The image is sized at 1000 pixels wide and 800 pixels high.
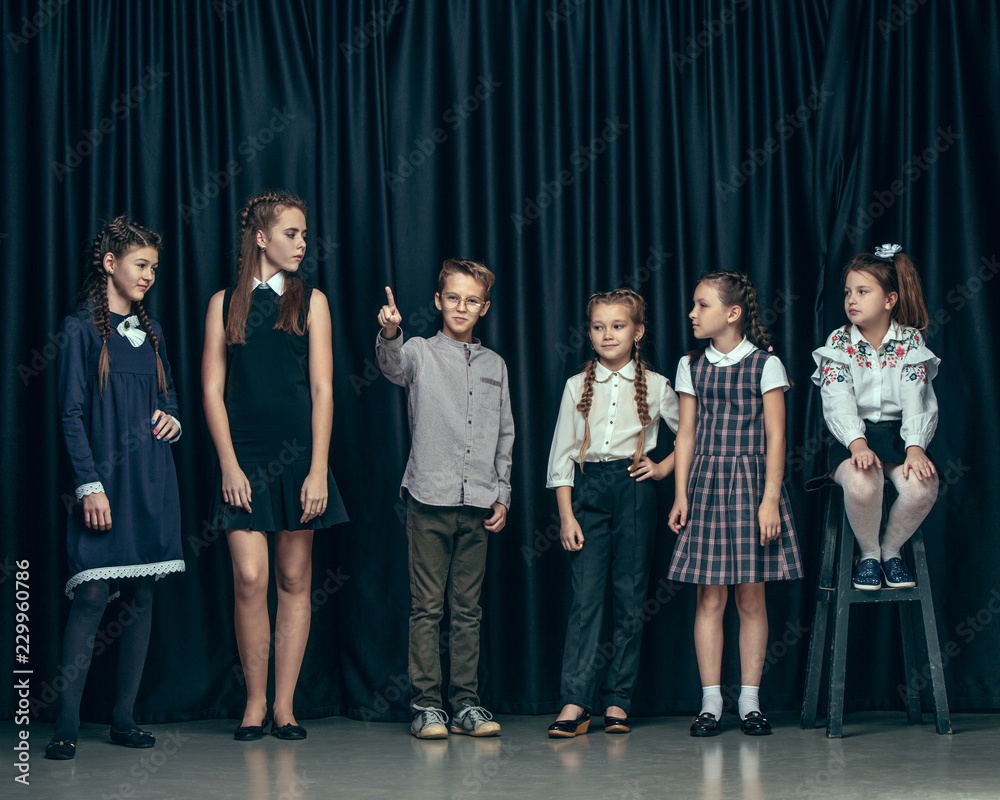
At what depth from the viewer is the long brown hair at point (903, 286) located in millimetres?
2854

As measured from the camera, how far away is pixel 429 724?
2.75 m

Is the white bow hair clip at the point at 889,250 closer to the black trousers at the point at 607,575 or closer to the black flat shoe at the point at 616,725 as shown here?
the black trousers at the point at 607,575

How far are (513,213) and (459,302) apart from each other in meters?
0.55

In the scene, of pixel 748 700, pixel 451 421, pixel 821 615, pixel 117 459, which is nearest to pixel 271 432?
pixel 117 459

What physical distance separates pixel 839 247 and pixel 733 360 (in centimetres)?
66

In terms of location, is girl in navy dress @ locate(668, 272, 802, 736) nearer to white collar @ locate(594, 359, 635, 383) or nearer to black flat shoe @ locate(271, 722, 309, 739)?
white collar @ locate(594, 359, 635, 383)

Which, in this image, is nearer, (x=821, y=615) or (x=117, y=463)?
(x=117, y=463)

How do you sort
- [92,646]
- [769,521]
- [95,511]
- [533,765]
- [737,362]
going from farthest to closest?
1. [737,362]
2. [769,521]
3. [92,646]
4. [95,511]
5. [533,765]

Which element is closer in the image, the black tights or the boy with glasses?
the black tights

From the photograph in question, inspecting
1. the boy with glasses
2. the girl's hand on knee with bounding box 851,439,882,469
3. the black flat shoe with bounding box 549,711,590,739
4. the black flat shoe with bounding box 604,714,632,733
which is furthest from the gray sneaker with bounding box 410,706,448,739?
the girl's hand on knee with bounding box 851,439,882,469

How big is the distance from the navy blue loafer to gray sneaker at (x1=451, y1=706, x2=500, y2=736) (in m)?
1.10

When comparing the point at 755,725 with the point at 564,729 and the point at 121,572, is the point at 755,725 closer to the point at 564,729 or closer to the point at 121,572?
the point at 564,729

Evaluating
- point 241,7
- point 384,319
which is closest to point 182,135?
point 241,7

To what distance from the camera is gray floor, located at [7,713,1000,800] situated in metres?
2.19
